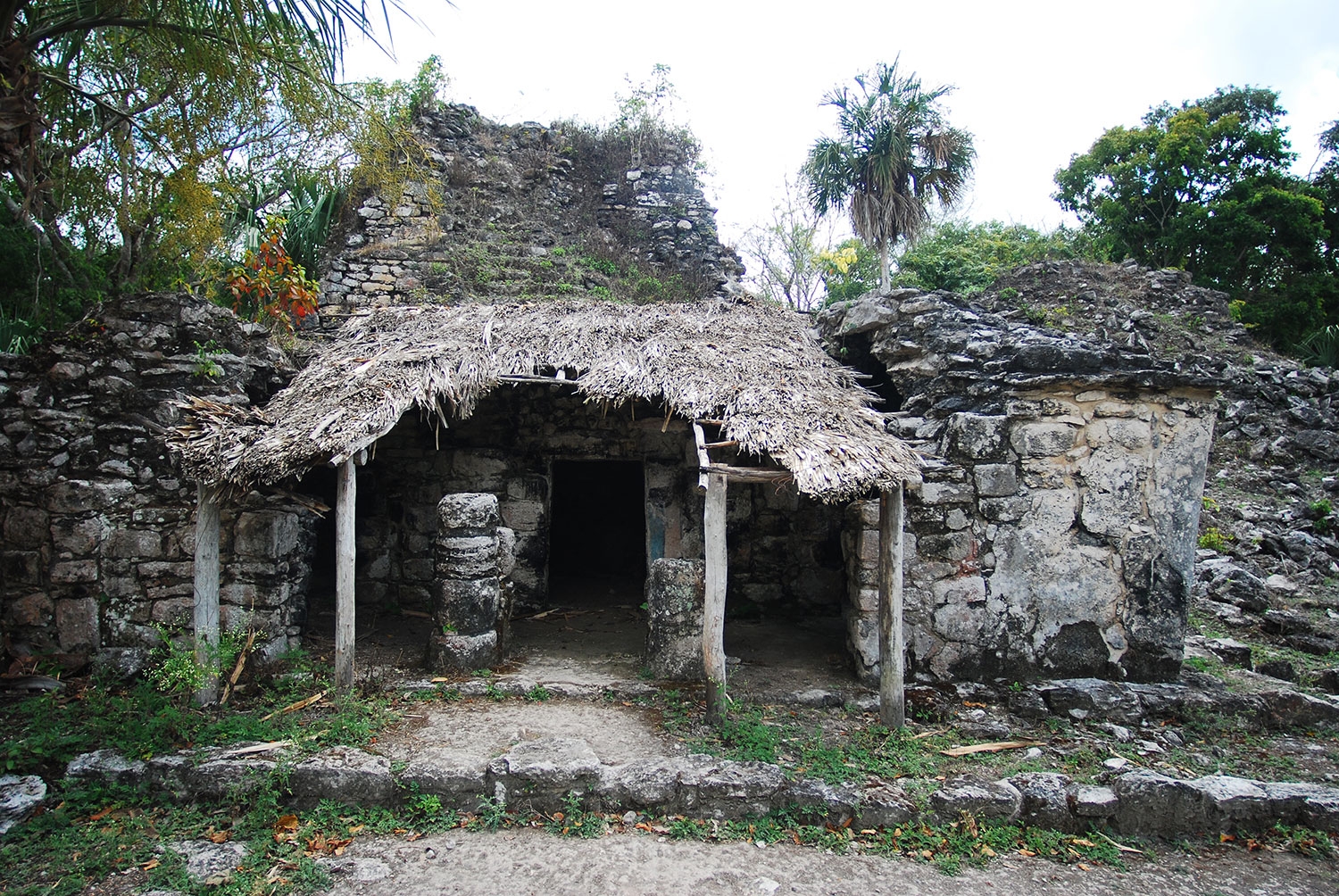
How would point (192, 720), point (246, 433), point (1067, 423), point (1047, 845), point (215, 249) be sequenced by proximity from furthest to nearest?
point (215, 249), point (1067, 423), point (246, 433), point (192, 720), point (1047, 845)

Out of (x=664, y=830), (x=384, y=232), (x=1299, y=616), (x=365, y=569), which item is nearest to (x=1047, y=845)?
(x=664, y=830)

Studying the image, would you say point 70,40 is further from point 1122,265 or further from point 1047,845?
point 1122,265

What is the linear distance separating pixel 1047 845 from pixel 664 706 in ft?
8.24

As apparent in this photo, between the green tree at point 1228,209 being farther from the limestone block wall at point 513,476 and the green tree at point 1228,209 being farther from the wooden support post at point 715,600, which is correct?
the wooden support post at point 715,600

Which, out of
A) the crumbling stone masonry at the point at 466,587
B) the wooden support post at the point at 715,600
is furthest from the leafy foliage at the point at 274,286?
the wooden support post at the point at 715,600

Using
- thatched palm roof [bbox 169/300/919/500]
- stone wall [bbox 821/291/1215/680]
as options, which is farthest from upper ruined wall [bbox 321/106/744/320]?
stone wall [bbox 821/291/1215/680]

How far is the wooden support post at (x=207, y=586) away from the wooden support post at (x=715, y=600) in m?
3.44

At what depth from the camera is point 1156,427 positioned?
554 centimetres

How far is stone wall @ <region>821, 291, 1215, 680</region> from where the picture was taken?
215 inches

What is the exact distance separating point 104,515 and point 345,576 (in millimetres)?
2196

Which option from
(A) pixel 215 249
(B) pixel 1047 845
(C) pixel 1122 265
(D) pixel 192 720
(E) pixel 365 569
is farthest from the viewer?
(C) pixel 1122 265

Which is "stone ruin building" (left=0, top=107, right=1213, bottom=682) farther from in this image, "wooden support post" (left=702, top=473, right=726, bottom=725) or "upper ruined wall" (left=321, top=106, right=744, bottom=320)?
"upper ruined wall" (left=321, top=106, right=744, bottom=320)

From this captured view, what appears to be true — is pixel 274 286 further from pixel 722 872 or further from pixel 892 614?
pixel 722 872

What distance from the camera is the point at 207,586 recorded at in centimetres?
512
